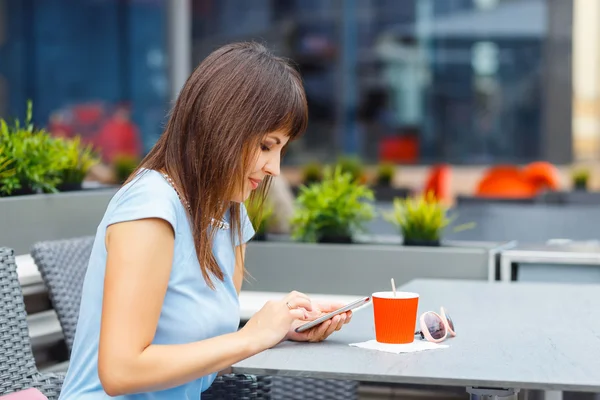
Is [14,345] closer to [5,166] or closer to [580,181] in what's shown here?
[5,166]

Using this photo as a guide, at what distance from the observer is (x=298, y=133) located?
1.57m

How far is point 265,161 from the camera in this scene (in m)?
1.51

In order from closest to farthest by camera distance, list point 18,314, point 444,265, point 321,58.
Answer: point 18,314 → point 444,265 → point 321,58

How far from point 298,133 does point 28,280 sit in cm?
115

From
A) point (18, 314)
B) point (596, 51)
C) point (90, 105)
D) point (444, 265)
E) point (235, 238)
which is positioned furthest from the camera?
point (596, 51)

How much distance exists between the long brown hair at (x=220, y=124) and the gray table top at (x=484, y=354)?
237 millimetres

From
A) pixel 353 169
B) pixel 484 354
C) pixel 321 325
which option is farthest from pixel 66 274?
pixel 353 169

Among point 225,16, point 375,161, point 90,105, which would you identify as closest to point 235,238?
point 90,105

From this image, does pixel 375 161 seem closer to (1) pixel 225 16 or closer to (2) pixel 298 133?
(1) pixel 225 16

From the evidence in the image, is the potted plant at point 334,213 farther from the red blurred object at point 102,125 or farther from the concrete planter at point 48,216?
the red blurred object at point 102,125

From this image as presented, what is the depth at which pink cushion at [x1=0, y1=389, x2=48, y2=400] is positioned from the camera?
5.89 feet

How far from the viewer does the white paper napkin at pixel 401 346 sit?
1.61 m

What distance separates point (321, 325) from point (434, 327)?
0.21 metres

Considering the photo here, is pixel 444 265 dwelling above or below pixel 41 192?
below
